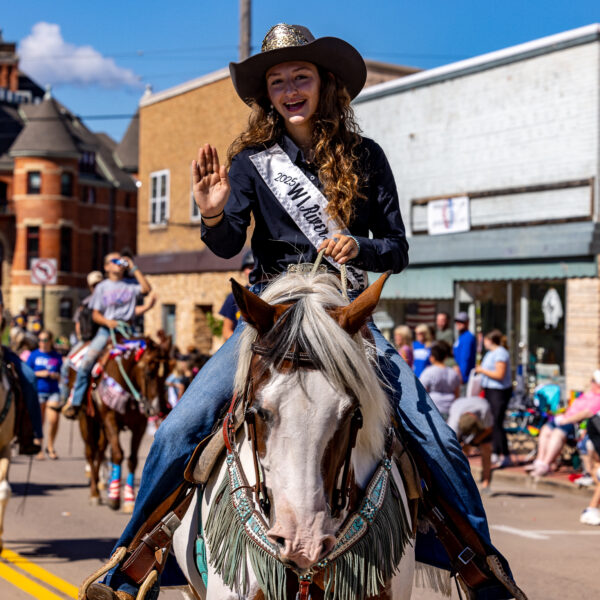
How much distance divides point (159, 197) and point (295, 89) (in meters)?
28.2

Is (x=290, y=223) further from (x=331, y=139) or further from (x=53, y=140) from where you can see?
(x=53, y=140)

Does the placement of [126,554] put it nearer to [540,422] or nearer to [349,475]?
[349,475]

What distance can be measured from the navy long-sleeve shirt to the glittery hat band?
15.5 inches

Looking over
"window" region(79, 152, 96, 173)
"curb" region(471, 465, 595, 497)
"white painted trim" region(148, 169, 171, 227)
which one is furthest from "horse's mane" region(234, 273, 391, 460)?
"window" region(79, 152, 96, 173)

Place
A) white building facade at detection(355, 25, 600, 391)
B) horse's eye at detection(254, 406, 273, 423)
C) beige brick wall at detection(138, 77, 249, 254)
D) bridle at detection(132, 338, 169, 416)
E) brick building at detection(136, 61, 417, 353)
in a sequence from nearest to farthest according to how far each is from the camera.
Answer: horse's eye at detection(254, 406, 273, 423), bridle at detection(132, 338, 169, 416), white building facade at detection(355, 25, 600, 391), beige brick wall at detection(138, 77, 249, 254), brick building at detection(136, 61, 417, 353)

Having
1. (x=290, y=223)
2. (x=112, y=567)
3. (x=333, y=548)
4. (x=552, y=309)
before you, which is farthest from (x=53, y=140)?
(x=333, y=548)

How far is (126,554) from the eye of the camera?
388 centimetres

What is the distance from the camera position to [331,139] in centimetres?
398

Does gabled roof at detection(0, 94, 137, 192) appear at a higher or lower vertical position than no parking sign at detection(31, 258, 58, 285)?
higher

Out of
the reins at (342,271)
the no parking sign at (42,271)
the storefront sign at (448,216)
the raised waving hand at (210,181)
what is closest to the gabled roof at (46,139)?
the no parking sign at (42,271)

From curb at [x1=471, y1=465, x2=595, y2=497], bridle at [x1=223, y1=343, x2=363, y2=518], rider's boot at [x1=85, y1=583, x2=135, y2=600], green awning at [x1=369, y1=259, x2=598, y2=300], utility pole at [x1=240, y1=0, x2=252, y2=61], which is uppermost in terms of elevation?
utility pole at [x1=240, y1=0, x2=252, y2=61]

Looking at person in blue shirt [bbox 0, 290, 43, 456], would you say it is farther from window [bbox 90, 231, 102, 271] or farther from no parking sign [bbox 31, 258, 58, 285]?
window [bbox 90, 231, 102, 271]

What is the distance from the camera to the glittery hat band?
3928 millimetres

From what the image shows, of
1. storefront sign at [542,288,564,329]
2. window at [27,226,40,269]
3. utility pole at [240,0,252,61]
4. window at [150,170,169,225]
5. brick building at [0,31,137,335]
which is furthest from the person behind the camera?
window at [27,226,40,269]
